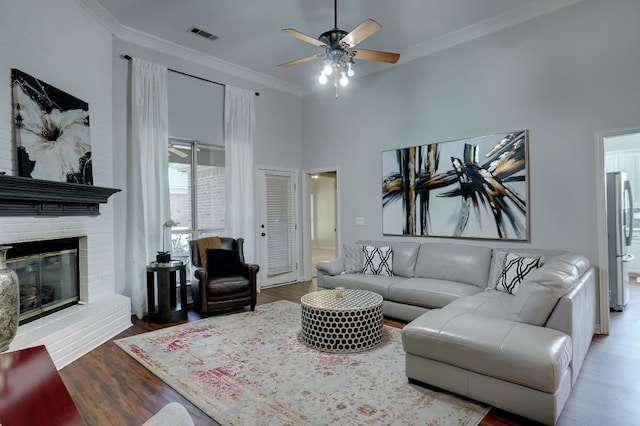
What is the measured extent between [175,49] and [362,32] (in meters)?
3.09

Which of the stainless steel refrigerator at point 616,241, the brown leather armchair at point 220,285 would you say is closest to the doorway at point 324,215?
the brown leather armchair at point 220,285

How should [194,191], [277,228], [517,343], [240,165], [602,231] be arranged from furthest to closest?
1. [277,228]
2. [240,165]
3. [194,191]
4. [602,231]
5. [517,343]

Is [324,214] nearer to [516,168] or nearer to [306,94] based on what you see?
[306,94]

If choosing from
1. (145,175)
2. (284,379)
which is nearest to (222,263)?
(145,175)

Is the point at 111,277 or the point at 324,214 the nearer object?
the point at 111,277

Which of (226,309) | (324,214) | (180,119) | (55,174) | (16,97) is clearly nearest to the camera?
(16,97)

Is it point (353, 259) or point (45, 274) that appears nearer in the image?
point (45, 274)

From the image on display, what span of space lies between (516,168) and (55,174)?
4869 millimetres

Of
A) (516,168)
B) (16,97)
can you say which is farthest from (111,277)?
(516,168)

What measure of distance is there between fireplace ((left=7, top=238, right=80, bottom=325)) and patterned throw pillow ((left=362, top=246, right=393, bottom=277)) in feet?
11.4

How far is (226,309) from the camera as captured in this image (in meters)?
4.41

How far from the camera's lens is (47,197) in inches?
121

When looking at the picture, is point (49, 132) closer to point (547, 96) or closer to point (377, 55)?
point (377, 55)

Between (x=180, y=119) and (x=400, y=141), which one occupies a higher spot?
(x=180, y=119)
